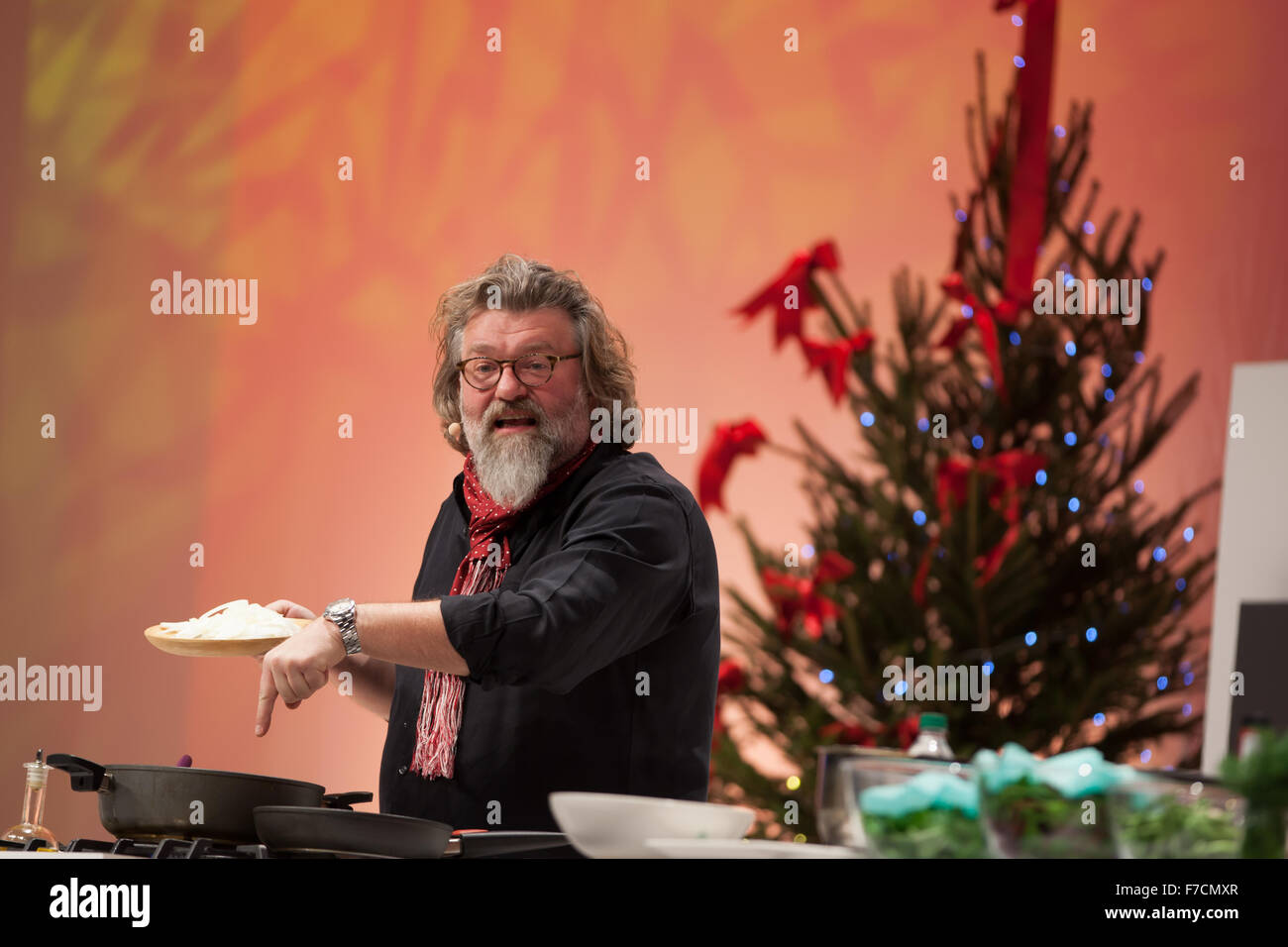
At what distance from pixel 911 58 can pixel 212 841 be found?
301cm

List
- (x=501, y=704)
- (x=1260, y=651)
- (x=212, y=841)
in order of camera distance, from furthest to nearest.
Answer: (x=1260, y=651) < (x=501, y=704) < (x=212, y=841)

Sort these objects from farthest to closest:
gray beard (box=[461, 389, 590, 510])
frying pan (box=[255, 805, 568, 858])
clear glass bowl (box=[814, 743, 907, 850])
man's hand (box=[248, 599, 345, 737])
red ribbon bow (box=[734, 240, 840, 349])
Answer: red ribbon bow (box=[734, 240, 840, 349])
gray beard (box=[461, 389, 590, 510])
man's hand (box=[248, 599, 345, 737])
frying pan (box=[255, 805, 568, 858])
clear glass bowl (box=[814, 743, 907, 850])

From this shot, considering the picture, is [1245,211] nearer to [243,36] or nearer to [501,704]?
[501,704]

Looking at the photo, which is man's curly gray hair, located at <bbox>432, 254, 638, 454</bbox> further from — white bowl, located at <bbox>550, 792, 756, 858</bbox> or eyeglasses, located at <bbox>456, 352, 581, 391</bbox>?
white bowl, located at <bbox>550, 792, 756, 858</bbox>

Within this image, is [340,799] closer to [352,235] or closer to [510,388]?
[510,388]

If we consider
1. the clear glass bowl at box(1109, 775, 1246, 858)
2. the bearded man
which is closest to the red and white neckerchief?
the bearded man

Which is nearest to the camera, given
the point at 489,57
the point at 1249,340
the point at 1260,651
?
the point at 1260,651

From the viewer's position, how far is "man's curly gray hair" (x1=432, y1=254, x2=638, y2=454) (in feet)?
6.68

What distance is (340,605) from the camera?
1469 millimetres

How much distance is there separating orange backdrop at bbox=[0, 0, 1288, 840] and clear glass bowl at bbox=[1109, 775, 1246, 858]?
2837mm

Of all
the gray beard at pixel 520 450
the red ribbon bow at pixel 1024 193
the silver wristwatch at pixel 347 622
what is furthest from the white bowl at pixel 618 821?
the red ribbon bow at pixel 1024 193

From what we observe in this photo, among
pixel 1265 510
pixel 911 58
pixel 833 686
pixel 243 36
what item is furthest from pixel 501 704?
pixel 243 36

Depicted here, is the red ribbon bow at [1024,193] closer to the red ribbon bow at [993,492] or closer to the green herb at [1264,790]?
the red ribbon bow at [993,492]

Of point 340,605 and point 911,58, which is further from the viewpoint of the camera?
point 911,58
